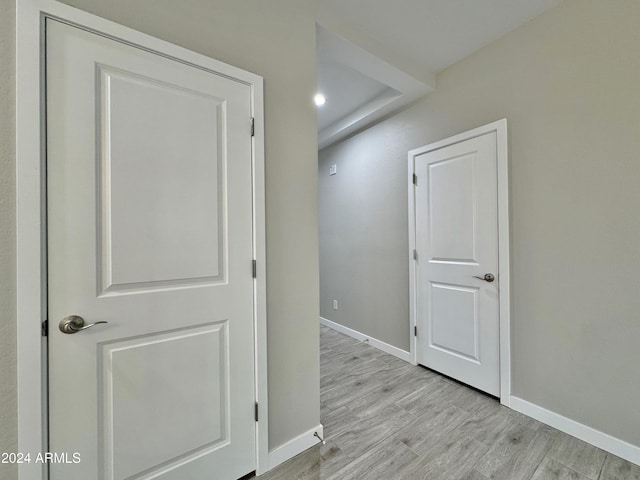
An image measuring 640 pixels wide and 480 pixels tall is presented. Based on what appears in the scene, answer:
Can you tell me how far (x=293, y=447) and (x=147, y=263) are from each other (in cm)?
130

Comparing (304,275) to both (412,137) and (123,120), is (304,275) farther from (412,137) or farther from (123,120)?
(412,137)

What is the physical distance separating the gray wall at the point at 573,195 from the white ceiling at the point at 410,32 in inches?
5.2

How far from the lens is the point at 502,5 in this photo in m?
1.77

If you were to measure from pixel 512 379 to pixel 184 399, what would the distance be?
2174mm

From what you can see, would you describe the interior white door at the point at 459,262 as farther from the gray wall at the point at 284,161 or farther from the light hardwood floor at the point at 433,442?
the gray wall at the point at 284,161

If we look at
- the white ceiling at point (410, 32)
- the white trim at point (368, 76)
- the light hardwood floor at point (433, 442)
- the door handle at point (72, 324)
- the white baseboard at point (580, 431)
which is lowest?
the light hardwood floor at point (433, 442)

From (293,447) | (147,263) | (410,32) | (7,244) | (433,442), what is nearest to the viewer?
(7,244)

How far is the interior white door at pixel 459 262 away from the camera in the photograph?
6.88 feet

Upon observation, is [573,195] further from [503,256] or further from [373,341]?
[373,341]

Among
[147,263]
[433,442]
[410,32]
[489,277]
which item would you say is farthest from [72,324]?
[410,32]

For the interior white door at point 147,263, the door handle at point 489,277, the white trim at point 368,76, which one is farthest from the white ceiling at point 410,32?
the door handle at point 489,277

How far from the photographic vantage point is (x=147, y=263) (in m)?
1.18

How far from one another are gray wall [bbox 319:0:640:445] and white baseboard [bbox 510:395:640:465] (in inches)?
1.4

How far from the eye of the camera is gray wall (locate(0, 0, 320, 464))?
1.37m
